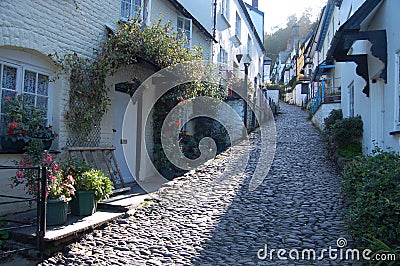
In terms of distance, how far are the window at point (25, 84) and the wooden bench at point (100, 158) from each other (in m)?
0.98

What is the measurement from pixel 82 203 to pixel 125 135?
3.89 m

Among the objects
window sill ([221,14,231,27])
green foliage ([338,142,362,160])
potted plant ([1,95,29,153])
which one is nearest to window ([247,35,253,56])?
window sill ([221,14,231,27])

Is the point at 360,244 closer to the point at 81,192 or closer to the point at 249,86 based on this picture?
the point at 81,192

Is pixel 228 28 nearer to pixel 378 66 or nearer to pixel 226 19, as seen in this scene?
pixel 226 19

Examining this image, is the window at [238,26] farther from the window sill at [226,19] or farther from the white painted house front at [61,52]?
the white painted house front at [61,52]

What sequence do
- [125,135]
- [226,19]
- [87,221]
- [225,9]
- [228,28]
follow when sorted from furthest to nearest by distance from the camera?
[228,28], [225,9], [226,19], [125,135], [87,221]

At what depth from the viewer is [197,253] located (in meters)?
4.60

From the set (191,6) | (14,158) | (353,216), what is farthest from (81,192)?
(191,6)

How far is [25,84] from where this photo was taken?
20.1 ft

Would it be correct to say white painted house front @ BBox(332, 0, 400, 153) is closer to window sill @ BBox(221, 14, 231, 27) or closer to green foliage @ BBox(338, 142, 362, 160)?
green foliage @ BBox(338, 142, 362, 160)

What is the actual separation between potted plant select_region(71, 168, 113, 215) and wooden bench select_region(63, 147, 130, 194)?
117 cm

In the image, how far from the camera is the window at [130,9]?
30.1 feet

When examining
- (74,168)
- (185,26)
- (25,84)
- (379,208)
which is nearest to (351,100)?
(185,26)

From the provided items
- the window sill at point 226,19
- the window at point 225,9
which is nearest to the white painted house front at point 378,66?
the window sill at point 226,19
